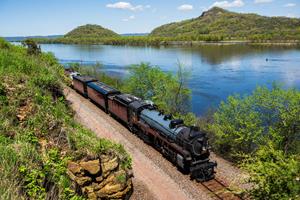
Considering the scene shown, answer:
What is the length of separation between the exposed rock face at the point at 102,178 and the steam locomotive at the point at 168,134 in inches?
195

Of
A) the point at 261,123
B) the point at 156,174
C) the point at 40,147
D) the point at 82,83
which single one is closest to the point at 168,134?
the point at 156,174

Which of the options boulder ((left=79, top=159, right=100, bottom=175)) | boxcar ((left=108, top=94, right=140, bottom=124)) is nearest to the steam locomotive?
boxcar ((left=108, top=94, right=140, bottom=124))

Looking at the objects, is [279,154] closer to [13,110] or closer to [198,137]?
[198,137]

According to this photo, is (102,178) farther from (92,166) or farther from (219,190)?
(219,190)

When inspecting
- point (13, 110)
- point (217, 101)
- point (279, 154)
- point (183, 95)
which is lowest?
point (217, 101)

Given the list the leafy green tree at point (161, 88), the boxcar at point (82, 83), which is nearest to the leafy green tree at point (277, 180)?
the leafy green tree at point (161, 88)

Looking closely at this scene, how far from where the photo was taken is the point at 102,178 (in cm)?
1755

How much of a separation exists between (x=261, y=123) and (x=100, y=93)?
19.9m

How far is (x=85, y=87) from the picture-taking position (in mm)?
45062

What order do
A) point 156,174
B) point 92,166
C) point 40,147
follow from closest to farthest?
point 40,147, point 92,166, point 156,174

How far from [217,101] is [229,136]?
25454mm

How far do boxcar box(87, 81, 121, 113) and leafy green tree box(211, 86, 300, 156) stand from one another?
13.4 m

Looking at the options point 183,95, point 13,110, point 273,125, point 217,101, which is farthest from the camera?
point 217,101

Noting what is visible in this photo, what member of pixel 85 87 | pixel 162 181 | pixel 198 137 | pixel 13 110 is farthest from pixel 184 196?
pixel 85 87
